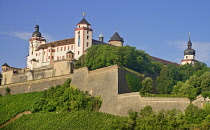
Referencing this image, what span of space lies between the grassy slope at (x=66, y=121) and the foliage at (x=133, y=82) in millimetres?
6216

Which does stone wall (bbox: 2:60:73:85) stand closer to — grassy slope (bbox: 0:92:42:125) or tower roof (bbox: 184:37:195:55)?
grassy slope (bbox: 0:92:42:125)

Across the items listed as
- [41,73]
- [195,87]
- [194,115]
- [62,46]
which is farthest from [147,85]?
[62,46]

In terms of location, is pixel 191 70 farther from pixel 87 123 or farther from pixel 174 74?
pixel 87 123

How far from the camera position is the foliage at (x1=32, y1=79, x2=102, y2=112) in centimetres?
6128

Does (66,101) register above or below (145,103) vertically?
above

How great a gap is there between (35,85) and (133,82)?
16.7 metres

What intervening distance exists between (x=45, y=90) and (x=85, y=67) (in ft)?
18.6

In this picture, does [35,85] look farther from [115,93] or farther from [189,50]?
[189,50]

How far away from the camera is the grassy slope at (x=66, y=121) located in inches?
2214

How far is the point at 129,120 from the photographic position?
51562 mm

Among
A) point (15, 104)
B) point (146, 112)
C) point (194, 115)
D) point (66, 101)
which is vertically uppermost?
point (66, 101)

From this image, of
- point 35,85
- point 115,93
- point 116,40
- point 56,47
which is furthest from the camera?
point 116,40

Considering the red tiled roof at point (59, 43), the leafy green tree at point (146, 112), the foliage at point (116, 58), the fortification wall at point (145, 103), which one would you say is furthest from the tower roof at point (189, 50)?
the leafy green tree at point (146, 112)

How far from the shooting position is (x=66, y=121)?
191 ft
